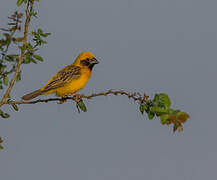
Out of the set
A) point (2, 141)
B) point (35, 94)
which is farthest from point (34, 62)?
point (35, 94)

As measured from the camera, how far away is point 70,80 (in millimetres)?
7934

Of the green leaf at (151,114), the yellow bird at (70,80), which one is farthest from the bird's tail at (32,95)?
the green leaf at (151,114)

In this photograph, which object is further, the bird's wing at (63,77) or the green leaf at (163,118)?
the bird's wing at (63,77)

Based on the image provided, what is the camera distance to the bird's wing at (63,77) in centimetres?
769

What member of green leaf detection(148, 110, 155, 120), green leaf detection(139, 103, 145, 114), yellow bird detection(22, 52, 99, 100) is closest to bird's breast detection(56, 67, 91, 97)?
yellow bird detection(22, 52, 99, 100)

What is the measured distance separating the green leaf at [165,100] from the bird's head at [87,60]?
17.8ft

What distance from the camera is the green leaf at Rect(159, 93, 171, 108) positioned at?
3.04 m

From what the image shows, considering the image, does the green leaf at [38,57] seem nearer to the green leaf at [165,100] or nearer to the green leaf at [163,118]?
the green leaf at [165,100]

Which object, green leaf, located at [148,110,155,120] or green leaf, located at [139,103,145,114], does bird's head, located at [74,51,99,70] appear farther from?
green leaf, located at [148,110,155,120]

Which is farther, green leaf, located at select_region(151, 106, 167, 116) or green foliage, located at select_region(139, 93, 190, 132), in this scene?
green leaf, located at select_region(151, 106, 167, 116)

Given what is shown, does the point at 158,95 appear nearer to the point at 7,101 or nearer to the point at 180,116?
the point at 180,116

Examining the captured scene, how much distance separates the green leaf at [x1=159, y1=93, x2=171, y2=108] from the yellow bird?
4.72m

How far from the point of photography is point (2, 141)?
3143 mm

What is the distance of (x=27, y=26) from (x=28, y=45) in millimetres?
176
